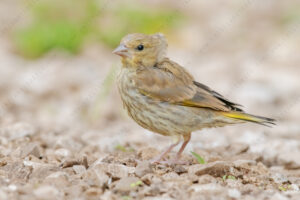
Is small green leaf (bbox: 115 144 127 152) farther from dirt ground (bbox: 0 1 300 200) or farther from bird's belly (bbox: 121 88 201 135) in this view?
bird's belly (bbox: 121 88 201 135)

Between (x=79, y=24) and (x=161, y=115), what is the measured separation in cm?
591

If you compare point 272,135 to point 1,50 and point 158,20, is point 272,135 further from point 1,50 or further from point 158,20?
point 1,50

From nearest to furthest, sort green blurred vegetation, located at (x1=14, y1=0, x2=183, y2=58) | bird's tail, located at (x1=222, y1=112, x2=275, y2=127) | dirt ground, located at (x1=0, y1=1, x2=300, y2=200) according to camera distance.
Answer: dirt ground, located at (x1=0, y1=1, x2=300, y2=200) → bird's tail, located at (x1=222, y1=112, x2=275, y2=127) → green blurred vegetation, located at (x1=14, y1=0, x2=183, y2=58)

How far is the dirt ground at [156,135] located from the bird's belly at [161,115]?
0.39m

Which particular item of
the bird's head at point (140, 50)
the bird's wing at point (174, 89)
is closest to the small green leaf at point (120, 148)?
the bird's wing at point (174, 89)

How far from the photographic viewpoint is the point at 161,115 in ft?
17.7

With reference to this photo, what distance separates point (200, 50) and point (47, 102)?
3665 millimetres

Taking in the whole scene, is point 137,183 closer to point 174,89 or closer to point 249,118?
point 174,89

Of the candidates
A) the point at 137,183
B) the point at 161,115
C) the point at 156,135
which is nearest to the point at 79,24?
the point at 156,135

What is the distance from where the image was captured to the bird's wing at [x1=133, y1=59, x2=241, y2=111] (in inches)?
215

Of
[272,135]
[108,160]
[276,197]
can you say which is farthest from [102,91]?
[276,197]

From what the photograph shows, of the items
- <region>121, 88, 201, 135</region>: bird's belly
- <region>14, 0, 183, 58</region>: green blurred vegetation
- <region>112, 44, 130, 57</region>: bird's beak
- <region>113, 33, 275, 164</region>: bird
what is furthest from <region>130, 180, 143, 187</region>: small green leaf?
<region>14, 0, 183, 58</region>: green blurred vegetation

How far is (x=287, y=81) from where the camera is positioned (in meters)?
9.84

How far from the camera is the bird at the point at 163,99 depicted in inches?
213
